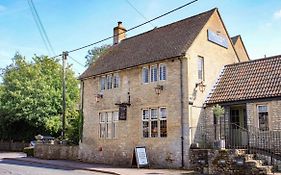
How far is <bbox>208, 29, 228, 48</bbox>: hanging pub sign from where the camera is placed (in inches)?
903

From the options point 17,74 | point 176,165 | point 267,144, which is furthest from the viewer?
point 17,74

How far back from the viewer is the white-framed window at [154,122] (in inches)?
833

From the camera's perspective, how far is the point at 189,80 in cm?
2042

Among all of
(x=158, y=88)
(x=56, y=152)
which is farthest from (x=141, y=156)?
(x=56, y=152)

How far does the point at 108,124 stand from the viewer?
24844mm

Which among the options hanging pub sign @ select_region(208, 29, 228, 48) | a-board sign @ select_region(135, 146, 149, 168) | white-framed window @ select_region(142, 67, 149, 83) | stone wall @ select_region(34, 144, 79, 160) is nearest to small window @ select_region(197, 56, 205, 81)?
hanging pub sign @ select_region(208, 29, 228, 48)

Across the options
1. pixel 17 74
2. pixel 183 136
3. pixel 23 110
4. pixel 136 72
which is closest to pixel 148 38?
pixel 136 72

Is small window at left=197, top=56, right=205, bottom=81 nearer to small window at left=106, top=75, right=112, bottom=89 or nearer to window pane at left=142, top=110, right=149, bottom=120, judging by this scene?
window pane at left=142, top=110, right=149, bottom=120

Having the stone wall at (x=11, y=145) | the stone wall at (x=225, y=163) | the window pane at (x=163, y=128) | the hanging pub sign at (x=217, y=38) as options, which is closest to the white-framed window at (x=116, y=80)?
the window pane at (x=163, y=128)

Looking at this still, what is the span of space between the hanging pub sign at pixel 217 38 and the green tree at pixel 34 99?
1779 centimetres

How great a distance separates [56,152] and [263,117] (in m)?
17.0

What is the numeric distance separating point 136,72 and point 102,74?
346cm

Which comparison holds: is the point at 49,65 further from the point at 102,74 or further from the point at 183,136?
the point at 183,136

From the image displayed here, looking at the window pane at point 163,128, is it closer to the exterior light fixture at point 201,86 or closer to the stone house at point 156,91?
the stone house at point 156,91
